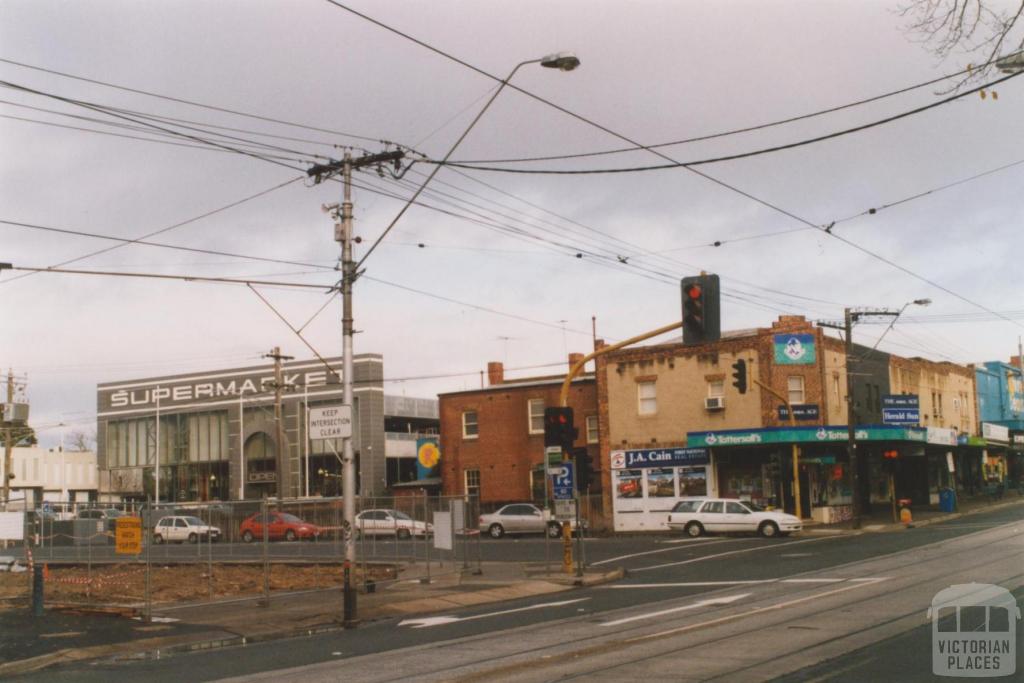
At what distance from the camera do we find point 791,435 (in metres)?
44.6

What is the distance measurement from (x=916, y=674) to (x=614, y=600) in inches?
401

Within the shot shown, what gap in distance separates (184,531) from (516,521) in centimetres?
1502

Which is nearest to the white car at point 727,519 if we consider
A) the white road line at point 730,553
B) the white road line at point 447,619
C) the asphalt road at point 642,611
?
the white road line at point 730,553

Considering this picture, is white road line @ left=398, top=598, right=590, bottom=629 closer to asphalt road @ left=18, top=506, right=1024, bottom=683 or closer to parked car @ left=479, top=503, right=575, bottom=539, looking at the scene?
asphalt road @ left=18, top=506, right=1024, bottom=683

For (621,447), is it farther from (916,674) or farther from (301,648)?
(916,674)

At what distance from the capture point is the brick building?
53.3m

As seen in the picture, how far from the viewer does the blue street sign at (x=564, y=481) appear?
26.0 m

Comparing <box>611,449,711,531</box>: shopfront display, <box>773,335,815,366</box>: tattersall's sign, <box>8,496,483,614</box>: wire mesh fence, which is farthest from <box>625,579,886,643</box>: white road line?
<box>611,449,711,531</box>: shopfront display

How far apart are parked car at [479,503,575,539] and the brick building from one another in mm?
5647

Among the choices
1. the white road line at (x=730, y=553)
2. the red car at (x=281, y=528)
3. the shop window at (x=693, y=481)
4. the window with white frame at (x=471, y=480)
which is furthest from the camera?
the window with white frame at (x=471, y=480)

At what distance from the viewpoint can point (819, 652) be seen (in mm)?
12070

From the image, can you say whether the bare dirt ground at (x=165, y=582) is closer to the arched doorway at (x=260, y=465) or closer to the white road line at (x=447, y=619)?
the white road line at (x=447, y=619)

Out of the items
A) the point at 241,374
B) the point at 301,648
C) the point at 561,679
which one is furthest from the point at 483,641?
the point at 241,374

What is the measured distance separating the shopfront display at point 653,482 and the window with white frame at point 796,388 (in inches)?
183
